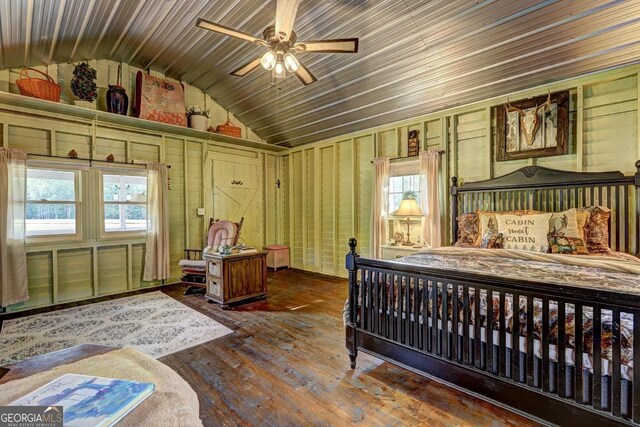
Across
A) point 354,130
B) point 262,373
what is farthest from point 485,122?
point 262,373

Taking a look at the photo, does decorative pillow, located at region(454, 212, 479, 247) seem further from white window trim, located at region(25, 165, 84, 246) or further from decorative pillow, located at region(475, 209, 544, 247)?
white window trim, located at region(25, 165, 84, 246)

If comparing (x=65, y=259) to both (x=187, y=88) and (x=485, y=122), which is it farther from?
(x=485, y=122)

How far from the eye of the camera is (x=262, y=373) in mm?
2324

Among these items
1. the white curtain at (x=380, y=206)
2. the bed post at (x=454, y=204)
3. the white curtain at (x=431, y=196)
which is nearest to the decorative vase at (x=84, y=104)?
the white curtain at (x=380, y=206)

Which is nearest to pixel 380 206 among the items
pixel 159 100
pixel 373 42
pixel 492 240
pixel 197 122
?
pixel 492 240

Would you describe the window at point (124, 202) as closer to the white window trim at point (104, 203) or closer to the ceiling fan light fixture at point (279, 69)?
the white window trim at point (104, 203)

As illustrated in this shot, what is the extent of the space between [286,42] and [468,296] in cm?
254

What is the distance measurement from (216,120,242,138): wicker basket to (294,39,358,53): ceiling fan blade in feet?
11.2

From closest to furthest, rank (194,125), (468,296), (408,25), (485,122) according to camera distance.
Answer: (468,296) → (408,25) → (485,122) → (194,125)

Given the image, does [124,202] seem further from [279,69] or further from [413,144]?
[413,144]

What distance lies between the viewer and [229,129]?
572 centimetres

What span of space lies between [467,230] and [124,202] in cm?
515

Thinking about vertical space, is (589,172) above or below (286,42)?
below

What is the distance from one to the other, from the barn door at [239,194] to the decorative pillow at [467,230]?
4207 millimetres
